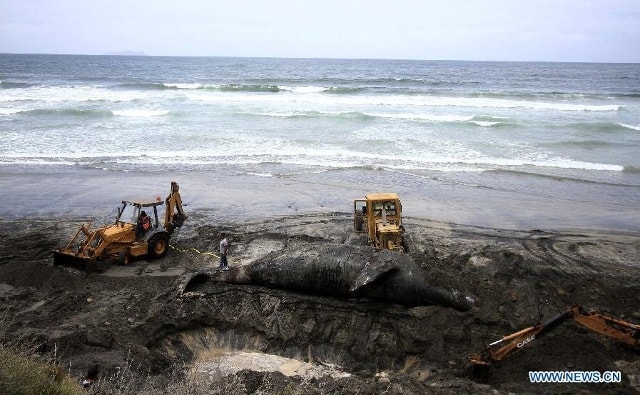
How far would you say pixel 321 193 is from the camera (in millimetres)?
20953

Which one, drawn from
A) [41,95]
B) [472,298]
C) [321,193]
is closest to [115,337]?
[472,298]

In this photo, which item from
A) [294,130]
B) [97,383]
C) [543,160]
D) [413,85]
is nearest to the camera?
[97,383]

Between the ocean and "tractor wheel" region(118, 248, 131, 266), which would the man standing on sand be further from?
the ocean

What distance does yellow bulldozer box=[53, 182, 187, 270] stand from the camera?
13.5 metres

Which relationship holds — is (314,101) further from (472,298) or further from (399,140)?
(472,298)

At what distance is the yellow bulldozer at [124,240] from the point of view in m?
13.5

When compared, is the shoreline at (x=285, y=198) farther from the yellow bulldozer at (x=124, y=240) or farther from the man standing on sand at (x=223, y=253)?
the man standing on sand at (x=223, y=253)

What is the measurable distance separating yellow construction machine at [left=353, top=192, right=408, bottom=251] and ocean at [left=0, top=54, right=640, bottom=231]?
13.1 ft

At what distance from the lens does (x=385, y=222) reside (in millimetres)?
14078

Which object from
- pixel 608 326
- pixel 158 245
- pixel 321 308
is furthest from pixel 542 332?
pixel 158 245

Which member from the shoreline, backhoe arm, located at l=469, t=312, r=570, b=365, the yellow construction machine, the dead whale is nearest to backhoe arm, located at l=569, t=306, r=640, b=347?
backhoe arm, located at l=469, t=312, r=570, b=365

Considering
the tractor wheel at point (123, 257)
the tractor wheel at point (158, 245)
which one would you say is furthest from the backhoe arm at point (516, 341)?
the tractor wheel at point (123, 257)

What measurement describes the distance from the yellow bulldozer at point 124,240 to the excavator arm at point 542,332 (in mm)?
8823

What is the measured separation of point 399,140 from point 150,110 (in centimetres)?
2152
